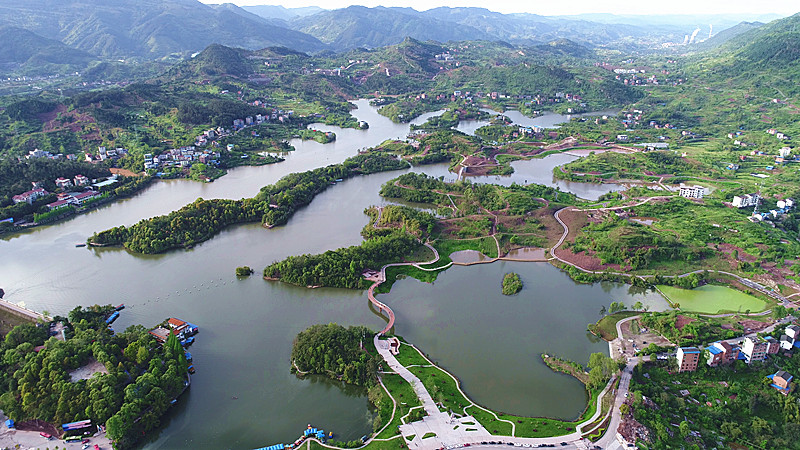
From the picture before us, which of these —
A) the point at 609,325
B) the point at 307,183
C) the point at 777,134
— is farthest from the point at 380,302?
the point at 777,134

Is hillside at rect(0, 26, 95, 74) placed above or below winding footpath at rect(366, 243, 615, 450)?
above

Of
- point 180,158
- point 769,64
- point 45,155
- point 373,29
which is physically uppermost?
point 373,29

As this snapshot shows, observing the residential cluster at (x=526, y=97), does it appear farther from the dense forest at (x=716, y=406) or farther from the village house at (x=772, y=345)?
the dense forest at (x=716, y=406)

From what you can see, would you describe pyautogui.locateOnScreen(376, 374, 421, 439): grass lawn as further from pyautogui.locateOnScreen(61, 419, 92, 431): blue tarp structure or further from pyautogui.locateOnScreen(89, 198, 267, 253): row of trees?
pyautogui.locateOnScreen(89, 198, 267, 253): row of trees

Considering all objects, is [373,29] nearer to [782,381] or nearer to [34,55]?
[34,55]

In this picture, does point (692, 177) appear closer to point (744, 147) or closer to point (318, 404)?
point (744, 147)

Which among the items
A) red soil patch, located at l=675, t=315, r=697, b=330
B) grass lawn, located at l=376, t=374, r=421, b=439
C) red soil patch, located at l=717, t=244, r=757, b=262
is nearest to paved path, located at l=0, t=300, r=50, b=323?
grass lawn, located at l=376, t=374, r=421, b=439

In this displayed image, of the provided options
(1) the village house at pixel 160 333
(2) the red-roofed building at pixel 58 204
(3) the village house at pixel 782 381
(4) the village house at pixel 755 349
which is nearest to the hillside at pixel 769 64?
(4) the village house at pixel 755 349
